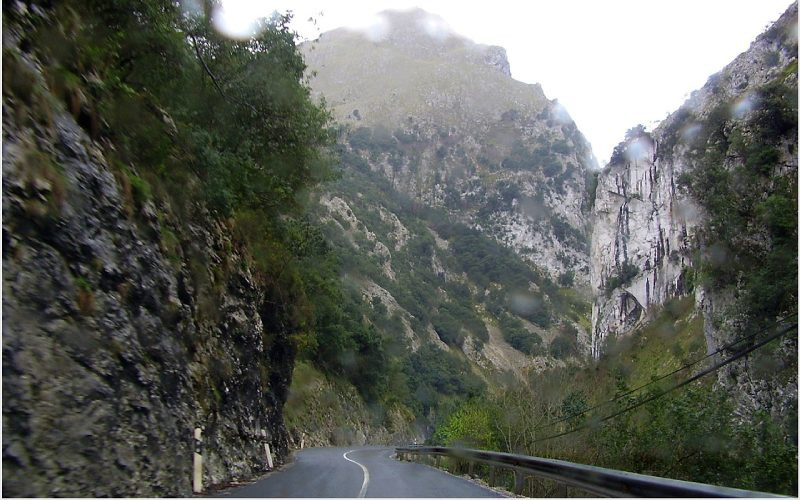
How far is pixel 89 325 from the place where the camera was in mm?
7777

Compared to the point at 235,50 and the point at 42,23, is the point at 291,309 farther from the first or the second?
the point at 42,23

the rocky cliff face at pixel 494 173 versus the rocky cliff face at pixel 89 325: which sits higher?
the rocky cliff face at pixel 494 173

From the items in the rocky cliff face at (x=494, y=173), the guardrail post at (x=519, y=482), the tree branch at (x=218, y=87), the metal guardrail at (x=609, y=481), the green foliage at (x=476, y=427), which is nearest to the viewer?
the metal guardrail at (x=609, y=481)

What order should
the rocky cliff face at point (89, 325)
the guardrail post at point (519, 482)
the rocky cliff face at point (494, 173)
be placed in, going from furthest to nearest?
1. the rocky cliff face at point (494, 173)
2. the guardrail post at point (519, 482)
3. the rocky cliff face at point (89, 325)

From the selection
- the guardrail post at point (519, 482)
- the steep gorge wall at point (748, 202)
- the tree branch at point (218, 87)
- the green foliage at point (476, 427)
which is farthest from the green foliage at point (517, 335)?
the guardrail post at point (519, 482)

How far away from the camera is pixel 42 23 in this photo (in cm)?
938

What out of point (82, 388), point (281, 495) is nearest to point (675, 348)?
point (281, 495)

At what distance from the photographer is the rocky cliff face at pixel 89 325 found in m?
6.45

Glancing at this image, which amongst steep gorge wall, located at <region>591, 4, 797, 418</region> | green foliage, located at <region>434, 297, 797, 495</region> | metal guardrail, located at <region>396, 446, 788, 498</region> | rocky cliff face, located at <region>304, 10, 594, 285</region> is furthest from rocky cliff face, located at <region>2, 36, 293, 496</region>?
rocky cliff face, located at <region>304, 10, 594, 285</region>

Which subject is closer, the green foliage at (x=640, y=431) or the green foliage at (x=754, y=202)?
the green foliage at (x=640, y=431)

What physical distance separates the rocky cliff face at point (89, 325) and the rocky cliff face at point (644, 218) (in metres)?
39.9

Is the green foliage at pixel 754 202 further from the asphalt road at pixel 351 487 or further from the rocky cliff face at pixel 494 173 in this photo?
the rocky cliff face at pixel 494 173

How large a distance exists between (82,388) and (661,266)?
237 feet

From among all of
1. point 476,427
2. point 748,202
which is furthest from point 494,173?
point 476,427
